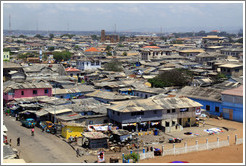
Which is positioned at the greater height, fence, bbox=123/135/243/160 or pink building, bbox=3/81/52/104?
pink building, bbox=3/81/52/104

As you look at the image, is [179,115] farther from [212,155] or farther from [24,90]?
[24,90]

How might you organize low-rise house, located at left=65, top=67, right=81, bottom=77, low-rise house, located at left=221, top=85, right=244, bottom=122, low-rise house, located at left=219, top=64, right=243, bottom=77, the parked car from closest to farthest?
1. the parked car
2. low-rise house, located at left=221, top=85, right=244, bottom=122
3. low-rise house, located at left=219, top=64, right=243, bottom=77
4. low-rise house, located at left=65, top=67, right=81, bottom=77

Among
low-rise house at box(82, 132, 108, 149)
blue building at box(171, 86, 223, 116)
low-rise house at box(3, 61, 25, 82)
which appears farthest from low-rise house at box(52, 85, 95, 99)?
low-rise house at box(82, 132, 108, 149)

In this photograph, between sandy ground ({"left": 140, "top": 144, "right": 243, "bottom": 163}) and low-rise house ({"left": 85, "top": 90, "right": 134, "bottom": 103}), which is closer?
sandy ground ({"left": 140, "top": 144, "right": 243, "bottom": 163})

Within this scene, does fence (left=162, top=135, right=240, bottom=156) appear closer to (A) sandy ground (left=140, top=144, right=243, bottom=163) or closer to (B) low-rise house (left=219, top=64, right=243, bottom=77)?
(A) sandy ground (left=140, top=144, right=243, bottom=163)

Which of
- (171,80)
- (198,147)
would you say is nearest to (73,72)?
(171,80)

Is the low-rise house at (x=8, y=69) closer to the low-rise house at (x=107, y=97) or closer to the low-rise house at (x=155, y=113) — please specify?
the low-rise house at (x=107, y=97)
